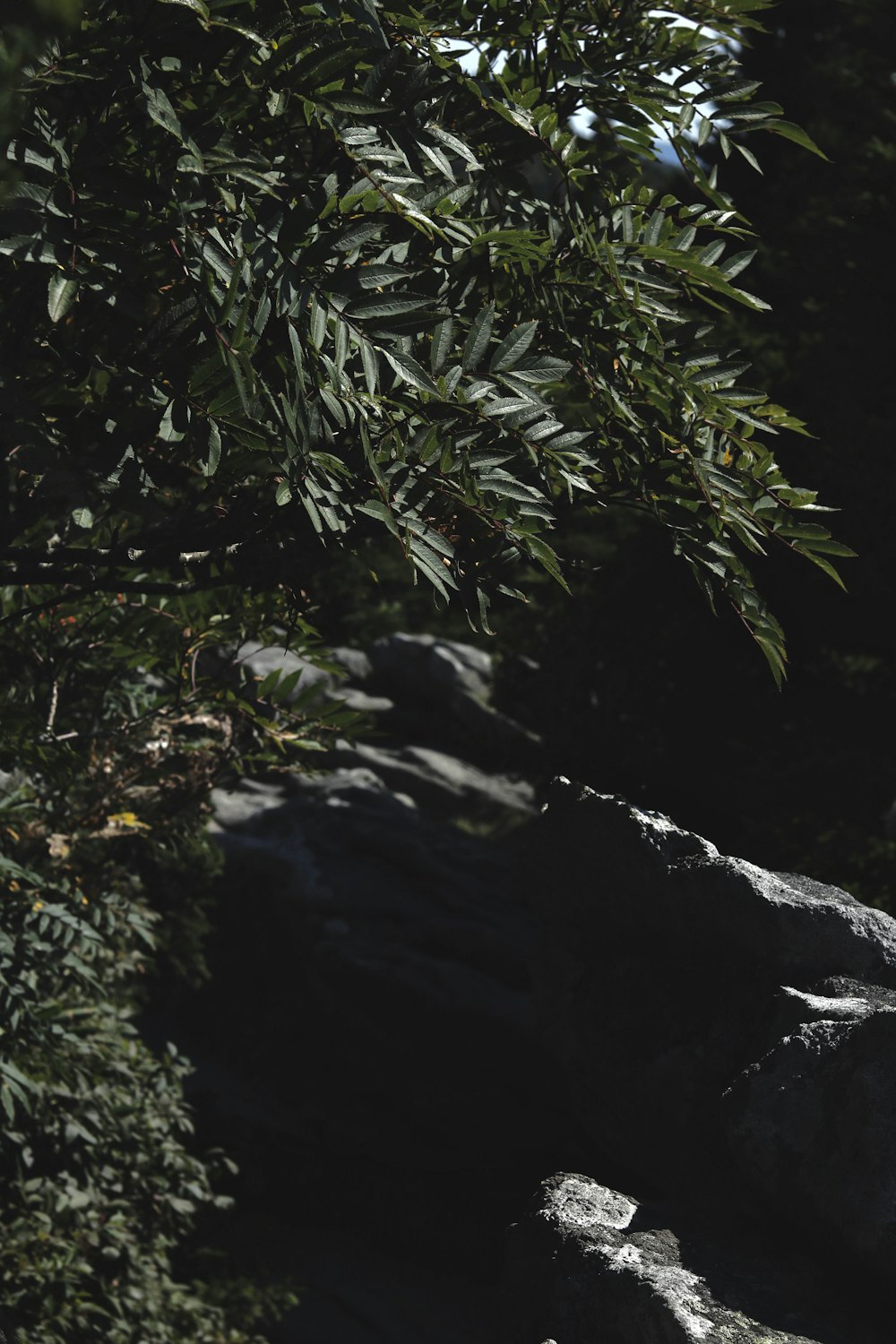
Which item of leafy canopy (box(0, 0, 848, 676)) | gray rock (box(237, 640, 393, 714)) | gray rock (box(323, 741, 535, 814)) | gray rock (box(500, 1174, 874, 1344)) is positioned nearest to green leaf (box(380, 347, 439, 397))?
leafy canopy (box(0, 0, 848, 676))

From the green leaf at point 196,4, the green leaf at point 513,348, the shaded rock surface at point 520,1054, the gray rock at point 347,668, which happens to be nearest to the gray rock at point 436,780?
the shaded rock surface at point 520,1054

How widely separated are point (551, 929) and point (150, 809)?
7.05 feet

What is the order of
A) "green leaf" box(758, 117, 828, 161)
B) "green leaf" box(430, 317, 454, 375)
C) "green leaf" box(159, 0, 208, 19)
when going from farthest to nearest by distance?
"green leaf" box(758, 117, 828, 161), "green leaf" box(430, 317, 454, 375), "green leaf" box(159, 0, 208, 19)

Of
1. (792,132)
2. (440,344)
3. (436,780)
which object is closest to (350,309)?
(440,344)

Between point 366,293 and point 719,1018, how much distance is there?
98.7 inches

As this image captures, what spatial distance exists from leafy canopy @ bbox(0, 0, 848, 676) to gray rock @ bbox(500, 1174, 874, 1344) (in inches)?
62.4

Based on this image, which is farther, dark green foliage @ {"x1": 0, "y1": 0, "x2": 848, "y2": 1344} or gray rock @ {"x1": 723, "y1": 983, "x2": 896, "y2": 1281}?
gray rock @ {"x1": 723, "y1": 983, "x2": 896, "y2": 1281}

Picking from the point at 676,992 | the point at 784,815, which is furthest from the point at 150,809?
the point at 784,815

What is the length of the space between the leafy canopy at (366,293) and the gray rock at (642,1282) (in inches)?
62.4

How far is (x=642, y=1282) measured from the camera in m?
3.08

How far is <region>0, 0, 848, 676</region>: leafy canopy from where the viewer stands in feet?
8.89

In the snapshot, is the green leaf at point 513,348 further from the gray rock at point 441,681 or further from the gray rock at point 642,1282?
the gray rock at point 441,681

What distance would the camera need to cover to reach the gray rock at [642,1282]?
9.80ft

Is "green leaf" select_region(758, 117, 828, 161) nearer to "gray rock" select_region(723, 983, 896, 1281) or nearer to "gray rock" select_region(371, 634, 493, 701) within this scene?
"gray rock" select_region(723, 983, 896, 1281)
